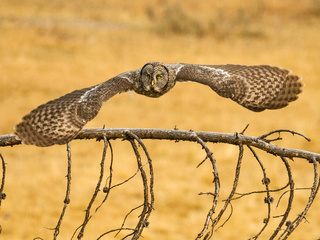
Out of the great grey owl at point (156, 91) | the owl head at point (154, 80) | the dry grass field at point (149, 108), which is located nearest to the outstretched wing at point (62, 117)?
the great grey owl at point (156, 91)

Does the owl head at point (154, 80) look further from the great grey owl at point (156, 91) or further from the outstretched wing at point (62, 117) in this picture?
the outstretched wing at point (62, 117)

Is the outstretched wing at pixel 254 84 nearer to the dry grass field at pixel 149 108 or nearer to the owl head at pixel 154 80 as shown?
the owl head at pixel 154 80

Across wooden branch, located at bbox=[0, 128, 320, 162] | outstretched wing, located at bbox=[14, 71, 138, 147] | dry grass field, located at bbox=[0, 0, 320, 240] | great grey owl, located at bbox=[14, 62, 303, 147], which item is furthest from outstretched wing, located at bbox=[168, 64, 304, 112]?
wooden branch, located at bbox=[0, 128, 320, 162]

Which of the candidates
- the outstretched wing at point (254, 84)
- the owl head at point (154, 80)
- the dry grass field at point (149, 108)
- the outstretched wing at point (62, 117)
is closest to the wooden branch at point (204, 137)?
the outstretched wing at point (62, 117)

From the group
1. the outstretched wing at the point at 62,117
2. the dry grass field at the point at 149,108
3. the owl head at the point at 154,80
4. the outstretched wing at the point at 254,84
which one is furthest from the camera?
the dry grass field at the point at 149,108

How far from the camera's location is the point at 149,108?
1609 centimetres

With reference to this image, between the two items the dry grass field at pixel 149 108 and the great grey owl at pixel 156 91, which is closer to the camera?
the great grey owl at pixel 156 91

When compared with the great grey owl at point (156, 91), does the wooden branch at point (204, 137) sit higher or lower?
lower

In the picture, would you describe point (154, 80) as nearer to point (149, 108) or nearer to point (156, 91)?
point (156, 91)

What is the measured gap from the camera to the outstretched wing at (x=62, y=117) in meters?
2.49

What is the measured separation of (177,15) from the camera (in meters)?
28.5

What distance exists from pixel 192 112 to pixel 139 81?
12.6 metres

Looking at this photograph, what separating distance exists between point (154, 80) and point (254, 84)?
650 mm

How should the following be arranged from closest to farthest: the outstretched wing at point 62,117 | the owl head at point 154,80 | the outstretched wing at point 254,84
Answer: the outstretched wing at point 62,117
the owl head at point 154,80
the outstretched wing at point 254,84
